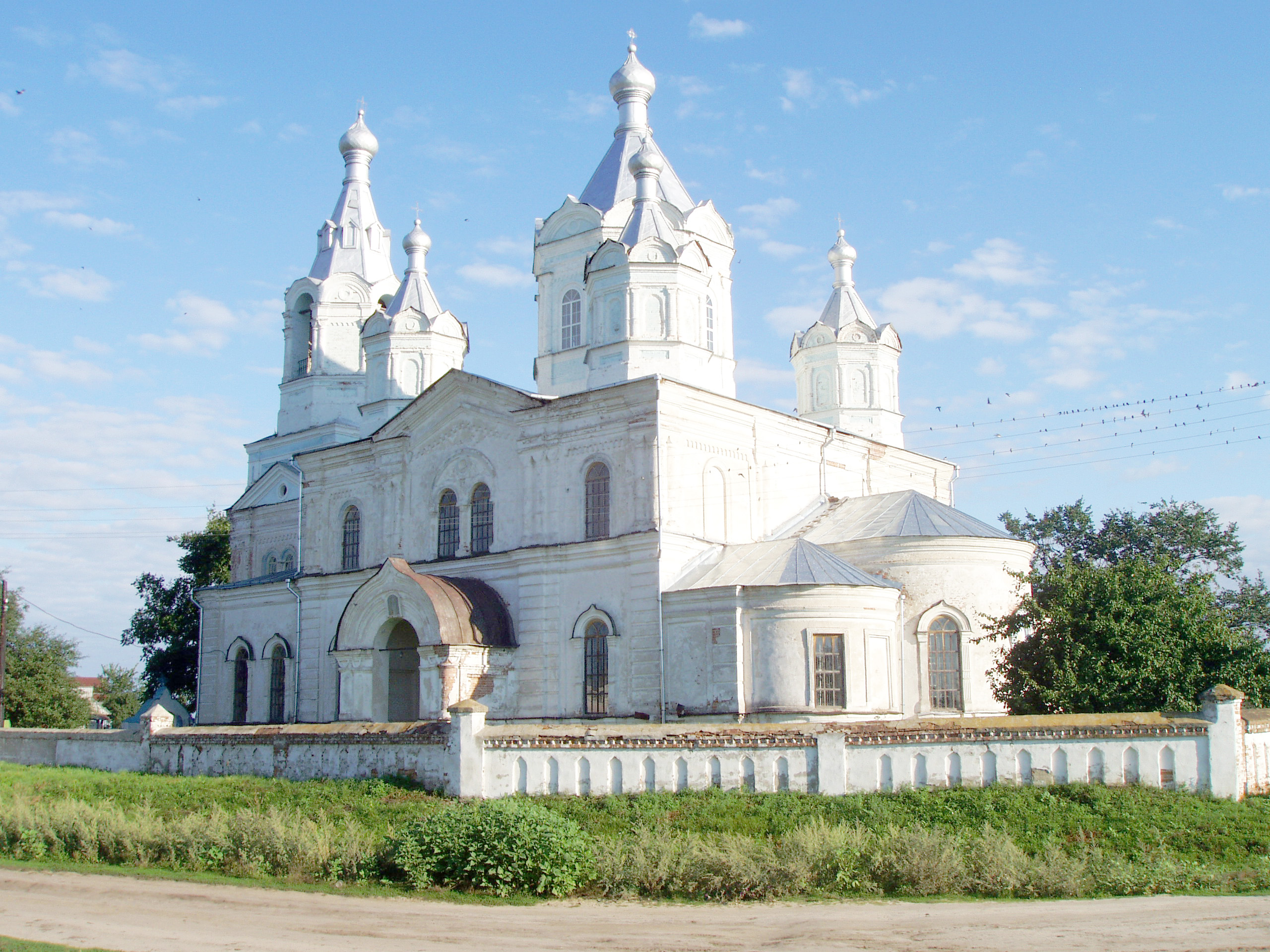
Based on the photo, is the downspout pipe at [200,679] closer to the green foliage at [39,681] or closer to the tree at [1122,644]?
the green foliage at [39,681]

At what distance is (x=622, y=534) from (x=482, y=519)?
421 centimetres

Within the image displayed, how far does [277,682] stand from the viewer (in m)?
30.6

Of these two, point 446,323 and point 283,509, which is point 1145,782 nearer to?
point 446,323

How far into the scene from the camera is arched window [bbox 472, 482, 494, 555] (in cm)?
2608

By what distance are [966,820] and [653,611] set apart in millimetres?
9889

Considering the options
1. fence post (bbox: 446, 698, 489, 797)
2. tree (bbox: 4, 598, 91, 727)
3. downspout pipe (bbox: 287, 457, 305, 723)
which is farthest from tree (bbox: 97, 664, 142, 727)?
fence post (bbox: 446, 698, 489, 797)

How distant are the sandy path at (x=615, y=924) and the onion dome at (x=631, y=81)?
74.2 feet

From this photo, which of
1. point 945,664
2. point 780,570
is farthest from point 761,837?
point 945,664

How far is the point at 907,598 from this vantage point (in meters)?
22.9

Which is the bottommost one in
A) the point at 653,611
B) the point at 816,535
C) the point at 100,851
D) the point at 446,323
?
the point at 100,851

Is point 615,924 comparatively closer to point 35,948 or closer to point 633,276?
point 35,948

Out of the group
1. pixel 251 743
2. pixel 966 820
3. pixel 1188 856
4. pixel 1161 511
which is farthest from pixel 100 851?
pixel 1161 511

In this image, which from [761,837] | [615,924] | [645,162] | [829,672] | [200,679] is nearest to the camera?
[615,924]

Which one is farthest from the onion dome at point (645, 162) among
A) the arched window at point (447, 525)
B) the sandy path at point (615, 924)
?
the sandy path at point (615, 924)
